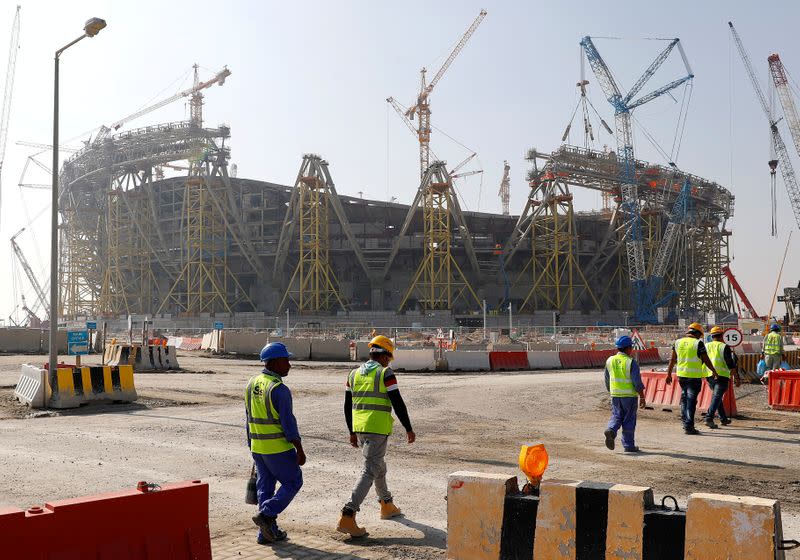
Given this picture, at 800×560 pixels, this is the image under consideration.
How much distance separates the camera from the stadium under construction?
73.8m

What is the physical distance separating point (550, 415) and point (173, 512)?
37.7ft

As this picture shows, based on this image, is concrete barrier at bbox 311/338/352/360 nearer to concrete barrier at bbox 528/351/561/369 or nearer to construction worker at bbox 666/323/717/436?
concrete barrier at bbox 528/351/561/369

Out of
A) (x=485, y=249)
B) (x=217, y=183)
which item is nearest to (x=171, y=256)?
(x=217, y=183)

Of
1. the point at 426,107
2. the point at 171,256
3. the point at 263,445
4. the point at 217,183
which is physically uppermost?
the point at 426,107

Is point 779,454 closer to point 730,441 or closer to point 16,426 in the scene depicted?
point 730,441

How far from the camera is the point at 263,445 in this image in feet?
19.2

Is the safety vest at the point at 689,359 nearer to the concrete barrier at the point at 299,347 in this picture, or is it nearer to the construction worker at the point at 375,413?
the construction worker at the point at 375,413

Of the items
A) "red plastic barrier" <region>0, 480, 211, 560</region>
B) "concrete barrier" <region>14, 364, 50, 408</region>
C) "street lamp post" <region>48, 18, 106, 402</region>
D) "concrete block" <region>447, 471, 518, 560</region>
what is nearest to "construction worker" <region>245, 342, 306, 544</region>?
"red plastic barrier" <region>0, 480, 211, 560</region>

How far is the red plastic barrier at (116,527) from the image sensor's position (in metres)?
3.88

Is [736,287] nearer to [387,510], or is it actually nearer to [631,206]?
[631,206]

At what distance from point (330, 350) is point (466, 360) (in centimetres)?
759

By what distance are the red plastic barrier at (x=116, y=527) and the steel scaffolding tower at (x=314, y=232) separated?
65.3 meters

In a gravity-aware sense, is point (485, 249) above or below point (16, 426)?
above

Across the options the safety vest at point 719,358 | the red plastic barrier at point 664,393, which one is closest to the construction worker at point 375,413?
the safety vest at point 719,358
